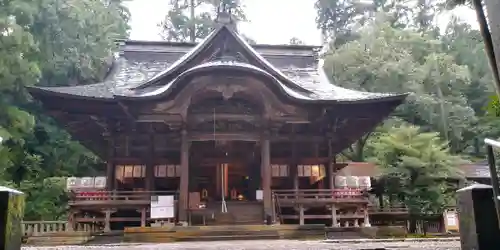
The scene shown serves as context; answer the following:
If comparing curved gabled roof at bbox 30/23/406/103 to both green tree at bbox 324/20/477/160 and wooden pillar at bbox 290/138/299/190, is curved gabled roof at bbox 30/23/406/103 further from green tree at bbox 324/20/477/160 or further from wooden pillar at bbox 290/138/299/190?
green tree at bbox 324/20/477/160

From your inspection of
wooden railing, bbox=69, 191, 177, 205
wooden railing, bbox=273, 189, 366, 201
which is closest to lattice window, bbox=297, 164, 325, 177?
wooden railing, bbox=273, 189, 366, 201

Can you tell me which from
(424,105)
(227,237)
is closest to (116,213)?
(227,237)

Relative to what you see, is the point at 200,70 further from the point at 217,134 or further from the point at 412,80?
the point at 412,80

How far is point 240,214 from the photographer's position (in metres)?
Result: 13.7

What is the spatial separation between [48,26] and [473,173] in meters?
20.3

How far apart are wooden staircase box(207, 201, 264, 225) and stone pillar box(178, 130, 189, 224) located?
919 millimetres

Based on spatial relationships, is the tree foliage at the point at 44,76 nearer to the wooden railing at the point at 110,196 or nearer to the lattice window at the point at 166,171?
the wooden railing at the point at 110,196

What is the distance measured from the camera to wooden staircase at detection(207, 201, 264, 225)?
44.2 feet

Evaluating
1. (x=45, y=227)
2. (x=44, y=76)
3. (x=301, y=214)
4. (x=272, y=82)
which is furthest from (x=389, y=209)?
(x=44, y=76)

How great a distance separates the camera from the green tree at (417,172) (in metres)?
15.8

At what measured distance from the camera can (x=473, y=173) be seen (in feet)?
67.7

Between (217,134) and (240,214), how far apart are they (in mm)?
2524

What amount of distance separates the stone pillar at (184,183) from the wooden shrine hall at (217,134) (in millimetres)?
29

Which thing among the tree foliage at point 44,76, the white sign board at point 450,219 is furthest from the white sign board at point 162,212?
the white sign board at point 450,219
